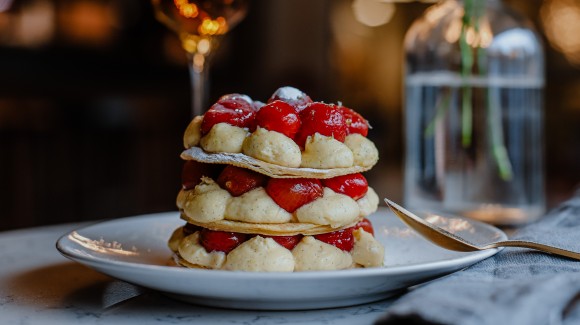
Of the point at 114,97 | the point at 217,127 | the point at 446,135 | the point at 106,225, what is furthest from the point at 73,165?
the point at 217,127

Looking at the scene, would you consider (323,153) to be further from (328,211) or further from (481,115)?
(481,115)

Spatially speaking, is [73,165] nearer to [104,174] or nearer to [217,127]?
[104,174]

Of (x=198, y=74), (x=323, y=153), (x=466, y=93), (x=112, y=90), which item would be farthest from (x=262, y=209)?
(x=112, y=90)

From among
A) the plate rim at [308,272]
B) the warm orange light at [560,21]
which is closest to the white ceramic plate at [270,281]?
the plate rim at [308,272]

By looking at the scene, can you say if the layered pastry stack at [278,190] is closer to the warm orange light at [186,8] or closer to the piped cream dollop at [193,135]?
the piped cream dollop at [193,135]

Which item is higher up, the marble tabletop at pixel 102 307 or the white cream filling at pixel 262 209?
the white cream filling at pixel 262 209

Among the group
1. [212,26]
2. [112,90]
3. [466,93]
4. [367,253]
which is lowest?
[112,90]
